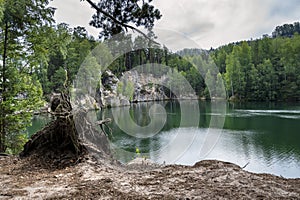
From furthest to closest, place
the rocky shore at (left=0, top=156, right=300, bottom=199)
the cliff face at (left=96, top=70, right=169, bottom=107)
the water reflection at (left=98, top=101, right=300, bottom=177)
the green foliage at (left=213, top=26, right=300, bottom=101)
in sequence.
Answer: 1. the green foliage at (left=213, top=26, right=300, bottom=101)
2. the cliff face at (left=96, top=70, right=169, bottom=107)
3. the water reflection at (left=98, top=101, right=300, bottom=177)
4. the rocky shore at (left=0, top=156, right=300, bottom=199)

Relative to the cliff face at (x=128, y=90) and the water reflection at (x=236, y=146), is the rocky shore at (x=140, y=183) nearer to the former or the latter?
the water reflection at (x=236, y=146)

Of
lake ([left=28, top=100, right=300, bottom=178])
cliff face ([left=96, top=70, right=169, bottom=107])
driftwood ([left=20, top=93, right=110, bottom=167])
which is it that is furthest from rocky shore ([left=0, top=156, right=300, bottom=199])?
cliff face ([left=96, top=70, right=169, bottom=107])

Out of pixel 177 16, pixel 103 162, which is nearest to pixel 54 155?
pixel 103 162

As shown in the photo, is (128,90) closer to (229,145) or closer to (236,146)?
(229,145)

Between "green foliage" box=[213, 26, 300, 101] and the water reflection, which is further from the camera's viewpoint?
"green foliage" box=[213, 26, 300, 101]

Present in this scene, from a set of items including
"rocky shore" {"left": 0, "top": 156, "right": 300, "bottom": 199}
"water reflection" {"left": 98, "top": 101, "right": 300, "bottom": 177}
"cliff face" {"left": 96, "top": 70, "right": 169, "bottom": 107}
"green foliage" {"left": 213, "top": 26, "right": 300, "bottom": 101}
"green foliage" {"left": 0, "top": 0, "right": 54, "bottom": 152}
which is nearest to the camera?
"rocky shore" {"left": 0, "top": 156, "right": 300, "bottom": 199}

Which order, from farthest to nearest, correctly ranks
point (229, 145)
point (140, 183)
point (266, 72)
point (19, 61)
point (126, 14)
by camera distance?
point (266, 72) → point (229, 145) → point (19, 61) → point (126, 14) → point (140, 183)

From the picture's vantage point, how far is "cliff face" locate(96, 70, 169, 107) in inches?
1719

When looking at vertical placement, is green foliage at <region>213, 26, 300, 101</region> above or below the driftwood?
above

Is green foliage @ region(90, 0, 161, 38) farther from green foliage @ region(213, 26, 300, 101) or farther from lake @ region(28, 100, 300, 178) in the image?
green foliage @ region(213, 26, 300, 101)

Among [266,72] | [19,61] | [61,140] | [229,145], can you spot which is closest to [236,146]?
[229,145]

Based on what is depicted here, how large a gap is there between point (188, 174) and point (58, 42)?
6448 millimetres

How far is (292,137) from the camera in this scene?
18234mm

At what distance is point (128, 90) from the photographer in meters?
52.1
